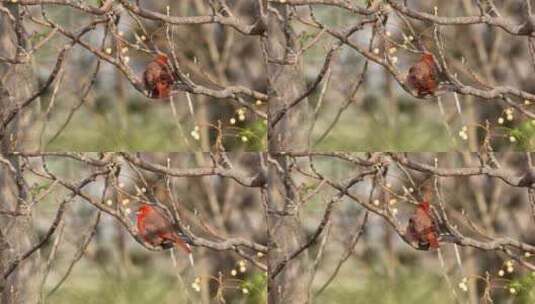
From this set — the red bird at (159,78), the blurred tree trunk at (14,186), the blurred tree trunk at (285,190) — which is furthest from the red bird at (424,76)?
the blurred tree trunk at (14,186)

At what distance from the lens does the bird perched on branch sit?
8.95ft

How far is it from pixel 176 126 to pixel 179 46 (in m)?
0.23

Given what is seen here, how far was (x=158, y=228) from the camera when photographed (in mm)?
2730

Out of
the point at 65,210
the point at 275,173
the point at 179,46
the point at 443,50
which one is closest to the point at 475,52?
the point at 443,50

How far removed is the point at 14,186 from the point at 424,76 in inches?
48.2

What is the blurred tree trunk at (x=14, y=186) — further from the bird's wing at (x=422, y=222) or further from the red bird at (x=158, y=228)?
the bird's wing at (x=422, y=222)

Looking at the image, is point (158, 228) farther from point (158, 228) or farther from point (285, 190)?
point (285, 190)

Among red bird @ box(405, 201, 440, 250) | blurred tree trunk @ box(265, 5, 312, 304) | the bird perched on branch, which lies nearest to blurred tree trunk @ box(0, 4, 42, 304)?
the bird perched on branch

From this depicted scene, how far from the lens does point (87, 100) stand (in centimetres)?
276

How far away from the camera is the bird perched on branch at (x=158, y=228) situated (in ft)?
8.95

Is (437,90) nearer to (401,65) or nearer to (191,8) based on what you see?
(401,65)

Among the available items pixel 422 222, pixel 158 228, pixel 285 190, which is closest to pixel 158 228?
pixel 158 228

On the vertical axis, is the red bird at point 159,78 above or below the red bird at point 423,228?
above

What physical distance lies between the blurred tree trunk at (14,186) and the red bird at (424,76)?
1.09 metres
